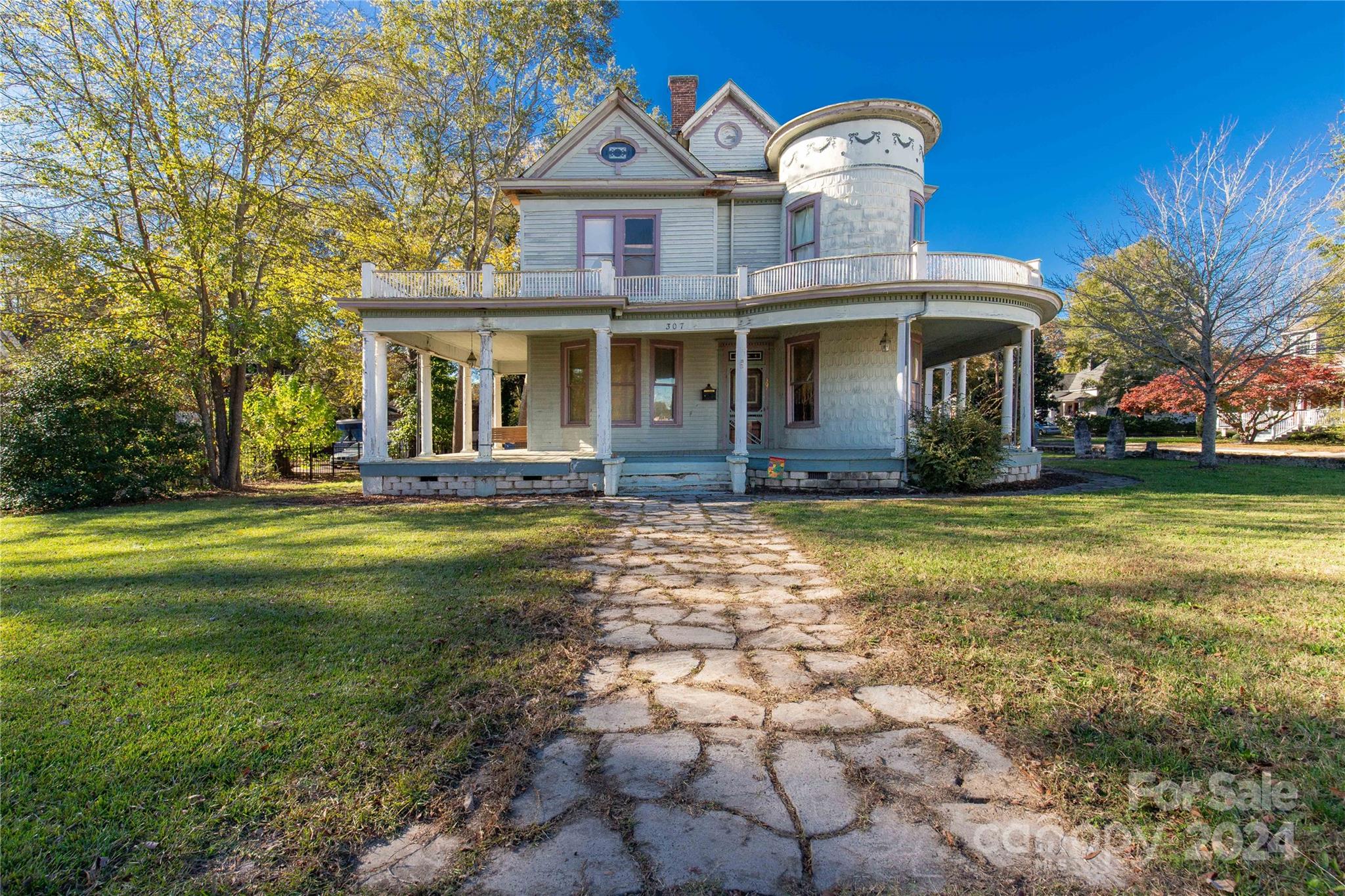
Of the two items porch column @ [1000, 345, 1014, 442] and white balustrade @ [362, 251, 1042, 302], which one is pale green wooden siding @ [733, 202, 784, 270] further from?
porch column @ [1000, 345, 1014, 442]

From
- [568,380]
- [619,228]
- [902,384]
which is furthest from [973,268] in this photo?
[568,380]

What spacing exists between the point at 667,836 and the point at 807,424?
12.1m

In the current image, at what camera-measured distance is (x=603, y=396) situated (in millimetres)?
11062

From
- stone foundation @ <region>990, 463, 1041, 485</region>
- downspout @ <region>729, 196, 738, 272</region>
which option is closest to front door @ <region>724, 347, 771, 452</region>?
downspout @ <region>729, 196, 738, 272</region>

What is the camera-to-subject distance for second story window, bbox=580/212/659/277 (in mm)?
13328

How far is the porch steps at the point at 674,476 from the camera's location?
1134 cm

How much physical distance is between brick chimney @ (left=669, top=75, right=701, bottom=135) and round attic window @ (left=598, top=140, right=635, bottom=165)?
3.59 metres

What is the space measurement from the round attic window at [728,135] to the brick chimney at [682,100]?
1.34 meters

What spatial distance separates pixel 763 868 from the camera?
164 centimetres

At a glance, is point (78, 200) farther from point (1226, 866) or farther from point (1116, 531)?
point (1116, 531)

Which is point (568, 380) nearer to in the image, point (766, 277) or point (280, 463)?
point (766, 277)

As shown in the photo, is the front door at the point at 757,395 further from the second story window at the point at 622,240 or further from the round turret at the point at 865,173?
the second story window at the point at 622,240

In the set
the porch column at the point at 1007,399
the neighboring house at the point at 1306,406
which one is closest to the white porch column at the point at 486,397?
the porch column at the point at 1007,399

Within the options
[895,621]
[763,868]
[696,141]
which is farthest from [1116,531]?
[696,141]
